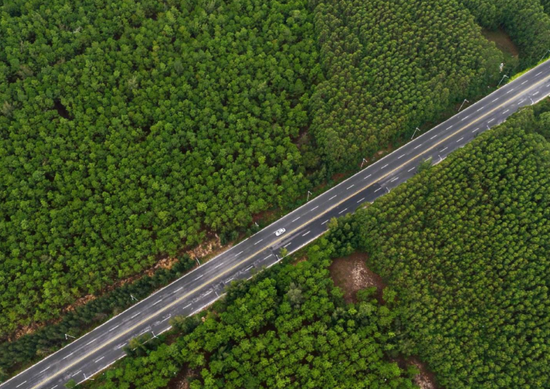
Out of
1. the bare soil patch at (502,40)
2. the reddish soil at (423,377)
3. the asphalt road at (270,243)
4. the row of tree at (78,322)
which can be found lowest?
the reddish soil at (423,377)

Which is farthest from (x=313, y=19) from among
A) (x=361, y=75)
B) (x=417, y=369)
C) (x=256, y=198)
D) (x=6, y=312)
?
(x=6, y=312)

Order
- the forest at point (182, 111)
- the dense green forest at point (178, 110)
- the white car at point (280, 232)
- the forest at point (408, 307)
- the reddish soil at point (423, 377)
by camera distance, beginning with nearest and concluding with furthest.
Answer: the forest at point (408, 307) → the reddish soil at point (423, 377) → the forest at point (182, 111) → the dense green forest at point (178, 110) → the white car at point (280, 232)

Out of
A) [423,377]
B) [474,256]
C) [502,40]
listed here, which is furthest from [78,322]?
[502,40]

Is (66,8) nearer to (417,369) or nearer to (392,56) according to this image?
(392,56)

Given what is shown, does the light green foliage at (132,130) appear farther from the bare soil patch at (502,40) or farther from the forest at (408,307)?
the bare soil patch at (502,40)

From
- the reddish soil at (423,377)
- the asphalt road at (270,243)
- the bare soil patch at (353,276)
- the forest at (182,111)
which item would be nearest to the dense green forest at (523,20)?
the forest at (182,111)

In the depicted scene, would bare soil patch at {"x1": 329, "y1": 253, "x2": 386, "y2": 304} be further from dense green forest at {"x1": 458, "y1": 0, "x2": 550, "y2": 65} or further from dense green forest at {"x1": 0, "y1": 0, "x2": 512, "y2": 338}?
dense green forest at {"x1": 458, "y1": 0, "x2": 550, "y2": 65}

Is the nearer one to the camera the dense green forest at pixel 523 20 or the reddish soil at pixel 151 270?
the reddish soil at pixel 151 270
